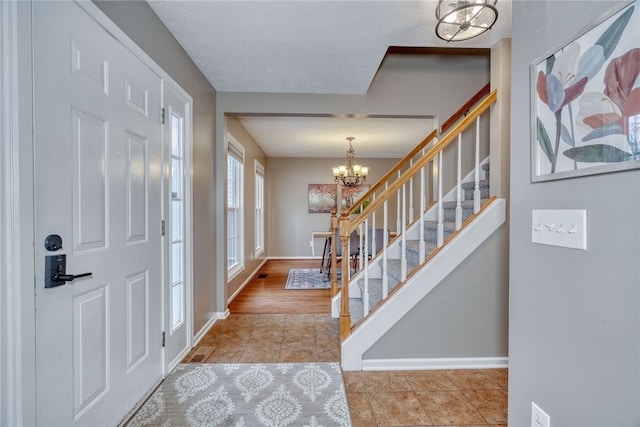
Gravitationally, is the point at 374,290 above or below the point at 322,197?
below

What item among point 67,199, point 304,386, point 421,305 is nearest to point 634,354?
point 421,305

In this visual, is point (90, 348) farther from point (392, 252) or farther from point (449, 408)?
point (392, 252)

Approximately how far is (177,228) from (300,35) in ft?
5.58

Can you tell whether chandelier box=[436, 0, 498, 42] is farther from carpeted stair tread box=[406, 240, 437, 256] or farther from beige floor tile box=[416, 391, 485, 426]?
beige floor tile box=[416, 391, 485, 426]

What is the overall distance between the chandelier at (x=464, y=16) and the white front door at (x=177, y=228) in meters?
1.84

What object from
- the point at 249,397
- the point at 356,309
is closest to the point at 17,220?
the point at 249,397

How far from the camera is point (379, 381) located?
1.97 metres

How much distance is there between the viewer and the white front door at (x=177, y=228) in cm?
204

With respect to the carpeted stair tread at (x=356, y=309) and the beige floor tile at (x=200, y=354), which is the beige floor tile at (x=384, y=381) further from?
the beige floor tile at (x=200, y=354)

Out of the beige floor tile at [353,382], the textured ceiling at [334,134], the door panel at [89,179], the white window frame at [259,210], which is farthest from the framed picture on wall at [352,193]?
the door panel at [89,179]

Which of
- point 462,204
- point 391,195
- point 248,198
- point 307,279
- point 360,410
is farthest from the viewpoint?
point 248,198

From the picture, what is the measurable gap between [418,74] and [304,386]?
3026mm

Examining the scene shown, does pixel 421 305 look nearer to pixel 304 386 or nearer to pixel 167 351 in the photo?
pixel 304 386

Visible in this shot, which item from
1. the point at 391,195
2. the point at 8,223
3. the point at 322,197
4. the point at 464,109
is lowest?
the point at 8,223
